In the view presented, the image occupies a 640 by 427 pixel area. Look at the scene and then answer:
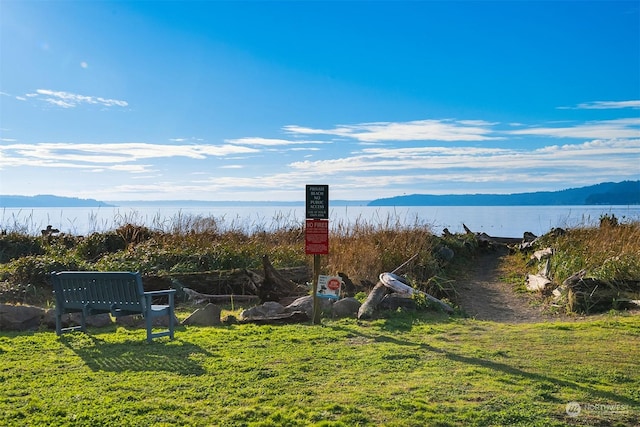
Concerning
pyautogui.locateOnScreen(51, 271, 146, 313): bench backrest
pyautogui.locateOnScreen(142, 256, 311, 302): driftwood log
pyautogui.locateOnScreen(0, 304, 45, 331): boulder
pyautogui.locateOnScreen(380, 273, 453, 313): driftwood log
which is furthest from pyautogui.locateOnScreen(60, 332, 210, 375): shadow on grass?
pyautogui.locateOnScreen(380, 273, 453, 313): driftwood log

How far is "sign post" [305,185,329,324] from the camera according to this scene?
9.12 m

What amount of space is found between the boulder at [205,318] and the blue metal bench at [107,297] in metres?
1.04

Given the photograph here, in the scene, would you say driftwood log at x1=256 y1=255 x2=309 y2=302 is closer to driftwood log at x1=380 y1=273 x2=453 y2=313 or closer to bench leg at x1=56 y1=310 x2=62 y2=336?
driftwood log at x1=380 y1=273 x2=453 y2=313

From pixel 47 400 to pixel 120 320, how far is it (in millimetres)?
4059

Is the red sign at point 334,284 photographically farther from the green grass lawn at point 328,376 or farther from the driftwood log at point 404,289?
the driftwood log at point 404,289

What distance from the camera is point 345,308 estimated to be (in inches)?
387

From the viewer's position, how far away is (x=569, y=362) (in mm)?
6469

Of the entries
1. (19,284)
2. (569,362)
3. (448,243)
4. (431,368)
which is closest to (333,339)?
(431,368)

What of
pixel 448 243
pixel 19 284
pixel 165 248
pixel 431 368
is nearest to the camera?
pixel 431 368

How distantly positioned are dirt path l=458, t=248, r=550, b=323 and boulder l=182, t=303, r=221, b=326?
13.0ft

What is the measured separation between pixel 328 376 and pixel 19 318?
5.17 metres

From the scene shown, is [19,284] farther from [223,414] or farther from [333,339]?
[223,414]

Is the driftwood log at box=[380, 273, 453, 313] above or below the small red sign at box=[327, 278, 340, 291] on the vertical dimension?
below

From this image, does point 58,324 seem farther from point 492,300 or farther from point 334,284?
point 492,300
